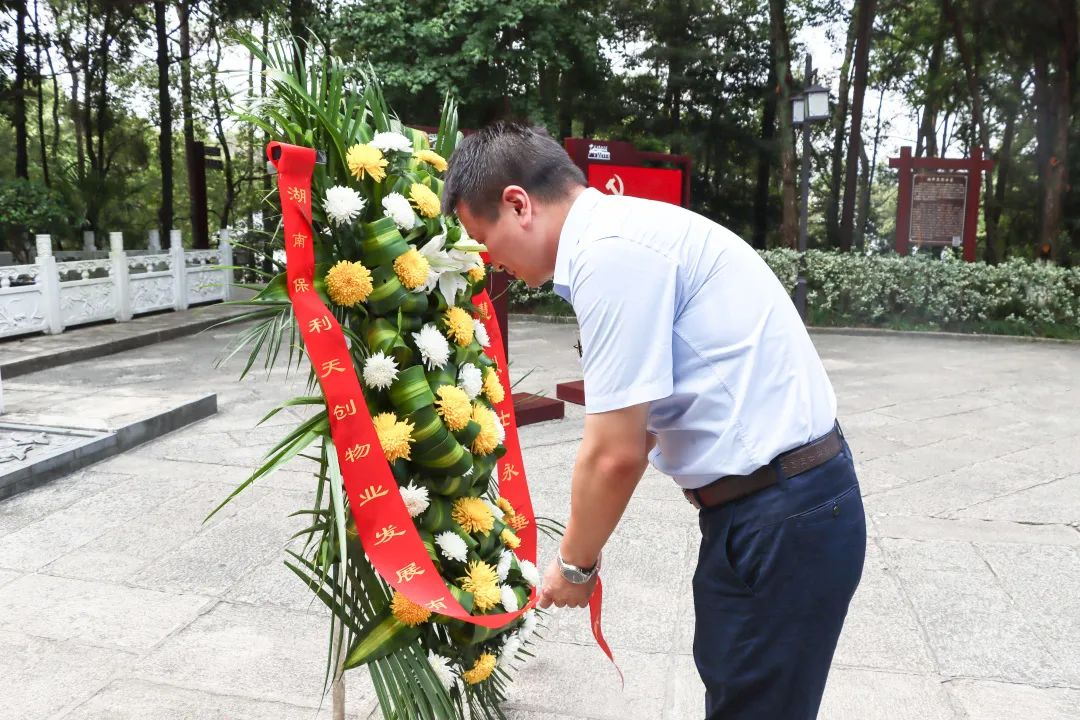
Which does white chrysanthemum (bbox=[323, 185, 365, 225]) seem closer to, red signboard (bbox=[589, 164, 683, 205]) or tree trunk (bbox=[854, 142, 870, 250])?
red signboard (bbox=[589, 164, 683, 205])

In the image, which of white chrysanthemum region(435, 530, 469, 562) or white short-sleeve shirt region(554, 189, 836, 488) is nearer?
white short-sleeve shirt region(554, 189, 836, 488)

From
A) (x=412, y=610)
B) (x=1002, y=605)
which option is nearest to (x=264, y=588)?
(x=412, y=610)

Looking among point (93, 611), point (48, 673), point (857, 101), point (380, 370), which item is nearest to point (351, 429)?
point (380, 370)

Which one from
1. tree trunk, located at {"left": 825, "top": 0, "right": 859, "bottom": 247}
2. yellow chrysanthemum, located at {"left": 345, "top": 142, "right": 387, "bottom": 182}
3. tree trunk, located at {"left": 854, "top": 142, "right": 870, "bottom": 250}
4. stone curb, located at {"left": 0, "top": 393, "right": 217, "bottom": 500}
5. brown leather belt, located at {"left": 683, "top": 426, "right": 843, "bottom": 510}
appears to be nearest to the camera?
brown leather belt, located at {"left": 683, "top": 426, "right": 843, "bottom": 510}

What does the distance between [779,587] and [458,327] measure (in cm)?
94

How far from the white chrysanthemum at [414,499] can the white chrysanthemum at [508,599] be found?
1.07 ft

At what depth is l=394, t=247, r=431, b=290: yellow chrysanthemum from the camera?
186cm

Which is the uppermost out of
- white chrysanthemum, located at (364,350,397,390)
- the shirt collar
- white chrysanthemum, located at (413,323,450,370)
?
the shirt collar

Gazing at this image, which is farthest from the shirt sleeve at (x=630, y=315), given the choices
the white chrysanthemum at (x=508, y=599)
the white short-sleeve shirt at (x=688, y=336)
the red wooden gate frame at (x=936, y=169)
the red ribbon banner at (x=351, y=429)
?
the red wooden gate frame at (x=936, y=169)

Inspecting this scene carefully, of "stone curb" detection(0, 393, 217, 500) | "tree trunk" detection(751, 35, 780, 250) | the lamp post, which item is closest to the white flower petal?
"stone curb" detection(0, 393, 217, 500)

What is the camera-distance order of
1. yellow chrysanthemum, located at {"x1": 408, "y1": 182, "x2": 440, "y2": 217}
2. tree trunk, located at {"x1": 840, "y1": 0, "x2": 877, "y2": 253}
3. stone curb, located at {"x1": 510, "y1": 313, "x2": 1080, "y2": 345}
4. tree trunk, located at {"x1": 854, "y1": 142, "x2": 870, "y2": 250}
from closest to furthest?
yellow chrysanthemum, located at {"x1": 408, "y1": 182, "x2": 440, "y2": 217} < stone curb, located at {"x1": 510, "y1": 313, "x2": 1080, "y2": 345} < tree trunk, located at {"x1": 840, "y1": 0, "x2": 877, "y2": 253} < tree trunk, located at {"x1": 854, "y1": 142, "x2": 870, "y2": 250}

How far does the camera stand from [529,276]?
1.55 meters

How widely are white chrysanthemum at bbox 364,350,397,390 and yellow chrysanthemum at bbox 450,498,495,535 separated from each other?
37 centimetres

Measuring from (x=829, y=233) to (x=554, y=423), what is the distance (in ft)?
44.4
